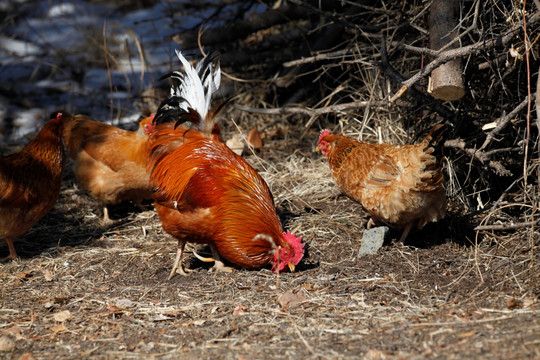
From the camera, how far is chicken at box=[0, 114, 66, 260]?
5.09 m

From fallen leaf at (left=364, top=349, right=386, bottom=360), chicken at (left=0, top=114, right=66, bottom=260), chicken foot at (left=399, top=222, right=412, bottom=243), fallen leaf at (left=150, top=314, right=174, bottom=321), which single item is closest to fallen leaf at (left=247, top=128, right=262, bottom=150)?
chicken at (left=0, top=114, right=66, bottom=260)

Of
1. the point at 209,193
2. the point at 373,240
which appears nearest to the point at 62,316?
the point at 209,193

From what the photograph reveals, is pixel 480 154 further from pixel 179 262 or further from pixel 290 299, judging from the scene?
pixel 179 262

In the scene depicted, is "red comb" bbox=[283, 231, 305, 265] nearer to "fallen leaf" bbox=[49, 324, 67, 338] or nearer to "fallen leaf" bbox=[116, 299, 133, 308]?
"fallen leaf" bbox=[116, 299, 133, 308]

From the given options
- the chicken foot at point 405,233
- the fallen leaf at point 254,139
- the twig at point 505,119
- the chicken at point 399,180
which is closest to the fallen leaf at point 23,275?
the chicken at point 399,180

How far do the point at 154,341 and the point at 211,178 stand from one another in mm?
1513

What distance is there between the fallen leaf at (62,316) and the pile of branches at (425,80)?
9.44 feet

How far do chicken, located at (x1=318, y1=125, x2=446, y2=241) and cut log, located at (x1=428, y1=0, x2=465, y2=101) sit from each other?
0.30 meters

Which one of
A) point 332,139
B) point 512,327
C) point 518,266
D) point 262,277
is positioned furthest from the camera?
point 332,139

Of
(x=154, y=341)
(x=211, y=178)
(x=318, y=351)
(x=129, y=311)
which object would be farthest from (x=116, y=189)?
(x=318, y=351)

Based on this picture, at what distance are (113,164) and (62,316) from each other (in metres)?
2.45

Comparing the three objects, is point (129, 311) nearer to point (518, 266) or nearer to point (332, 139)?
point (332, 139)

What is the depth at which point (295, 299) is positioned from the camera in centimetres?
394

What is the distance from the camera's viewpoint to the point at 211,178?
459cm
